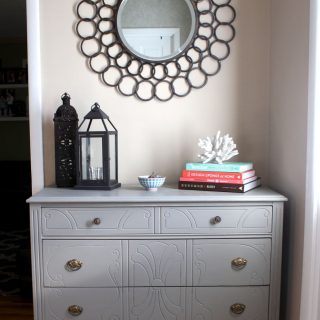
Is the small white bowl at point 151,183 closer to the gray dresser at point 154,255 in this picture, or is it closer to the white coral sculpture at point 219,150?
the gray dresser at point 154,255

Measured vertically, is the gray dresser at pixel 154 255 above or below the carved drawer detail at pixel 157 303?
above

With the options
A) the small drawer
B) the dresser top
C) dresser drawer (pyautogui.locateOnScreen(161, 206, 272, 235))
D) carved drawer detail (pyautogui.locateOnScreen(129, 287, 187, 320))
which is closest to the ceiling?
the dresser top

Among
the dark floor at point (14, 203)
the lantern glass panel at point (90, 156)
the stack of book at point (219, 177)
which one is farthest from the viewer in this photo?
the dark floor at point (14, 203)

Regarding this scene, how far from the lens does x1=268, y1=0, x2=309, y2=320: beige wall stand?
1.44 meters

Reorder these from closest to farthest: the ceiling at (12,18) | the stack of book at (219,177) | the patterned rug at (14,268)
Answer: the stack of book at (219,177), the patterned rug at (14,268), the ceiling at (12,18)

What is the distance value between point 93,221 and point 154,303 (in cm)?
44

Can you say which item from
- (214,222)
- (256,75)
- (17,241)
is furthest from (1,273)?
(256,75)

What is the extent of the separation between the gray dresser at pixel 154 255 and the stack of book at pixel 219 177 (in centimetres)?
8

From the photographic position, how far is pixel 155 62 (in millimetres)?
1801

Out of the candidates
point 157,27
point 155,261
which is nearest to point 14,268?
point 155,261

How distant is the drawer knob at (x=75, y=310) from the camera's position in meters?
1.51

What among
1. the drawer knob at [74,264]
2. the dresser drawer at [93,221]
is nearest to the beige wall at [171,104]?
the dresser drawer at [93,221]

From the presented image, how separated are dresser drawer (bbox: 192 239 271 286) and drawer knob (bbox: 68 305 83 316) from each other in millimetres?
505

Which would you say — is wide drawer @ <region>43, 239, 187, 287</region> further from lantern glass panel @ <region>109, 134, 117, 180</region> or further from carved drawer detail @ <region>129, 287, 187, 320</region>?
lantern glass panel @ <region>109, 134, 117, 180</region>
